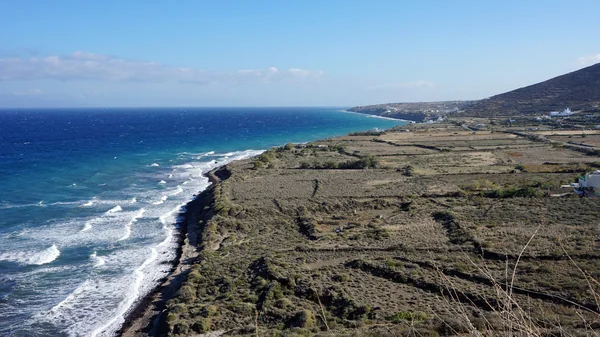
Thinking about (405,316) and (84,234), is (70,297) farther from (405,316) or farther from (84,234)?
(405,316)

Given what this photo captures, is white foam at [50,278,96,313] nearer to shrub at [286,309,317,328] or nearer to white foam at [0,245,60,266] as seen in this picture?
white foam at [0,245,60,266]

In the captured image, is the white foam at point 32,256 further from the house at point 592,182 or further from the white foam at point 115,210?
the house at point 592,182

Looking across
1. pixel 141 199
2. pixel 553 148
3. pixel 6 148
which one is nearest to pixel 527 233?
pixel 141 199

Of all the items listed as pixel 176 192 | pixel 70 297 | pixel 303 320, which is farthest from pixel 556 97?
pixel 70 297

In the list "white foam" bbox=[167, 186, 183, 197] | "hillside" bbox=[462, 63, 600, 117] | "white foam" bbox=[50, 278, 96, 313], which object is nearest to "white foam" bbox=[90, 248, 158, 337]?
"white foam" bbox=[50, 278, 96, 313]

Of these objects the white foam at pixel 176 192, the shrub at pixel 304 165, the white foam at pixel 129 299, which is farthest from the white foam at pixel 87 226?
the shrub at pixel 304 165
